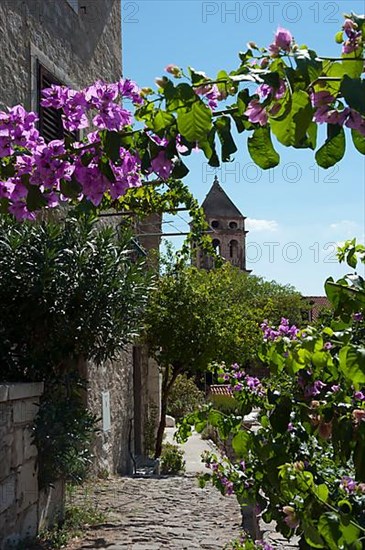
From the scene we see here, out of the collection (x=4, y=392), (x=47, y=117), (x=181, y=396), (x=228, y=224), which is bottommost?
(x=181, y=396)

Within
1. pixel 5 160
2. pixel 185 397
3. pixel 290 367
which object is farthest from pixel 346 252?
pixel 185 397

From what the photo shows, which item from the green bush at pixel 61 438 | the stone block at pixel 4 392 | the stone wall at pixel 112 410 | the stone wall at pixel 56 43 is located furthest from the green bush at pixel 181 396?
the stone block at pixel 4 392

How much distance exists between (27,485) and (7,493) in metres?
0.53

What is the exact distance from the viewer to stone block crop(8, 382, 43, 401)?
19.7 feet

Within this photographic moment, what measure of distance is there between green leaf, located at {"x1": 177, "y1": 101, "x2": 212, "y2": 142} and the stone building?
20.5 ft

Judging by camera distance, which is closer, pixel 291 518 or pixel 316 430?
pixel 291 518

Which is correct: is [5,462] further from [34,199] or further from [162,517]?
[34,199]

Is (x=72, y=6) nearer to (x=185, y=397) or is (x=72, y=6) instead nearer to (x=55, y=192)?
A: (x=55, y=192)

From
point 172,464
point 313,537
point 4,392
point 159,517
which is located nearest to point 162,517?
point 159,517

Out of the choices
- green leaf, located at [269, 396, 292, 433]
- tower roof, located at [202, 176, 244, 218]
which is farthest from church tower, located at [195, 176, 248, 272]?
green leaf, located at [269, 396, 292, 433]

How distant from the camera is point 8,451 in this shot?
587 cm

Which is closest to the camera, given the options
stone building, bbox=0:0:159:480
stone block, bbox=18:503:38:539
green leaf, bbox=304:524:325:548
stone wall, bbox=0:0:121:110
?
green leaf, bbox=304:524:325:548

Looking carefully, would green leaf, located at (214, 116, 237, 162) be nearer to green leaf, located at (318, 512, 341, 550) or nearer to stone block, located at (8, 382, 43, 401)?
green leaf, located at (318, 512, 341, 550)

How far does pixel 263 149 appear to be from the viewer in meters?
1.86
